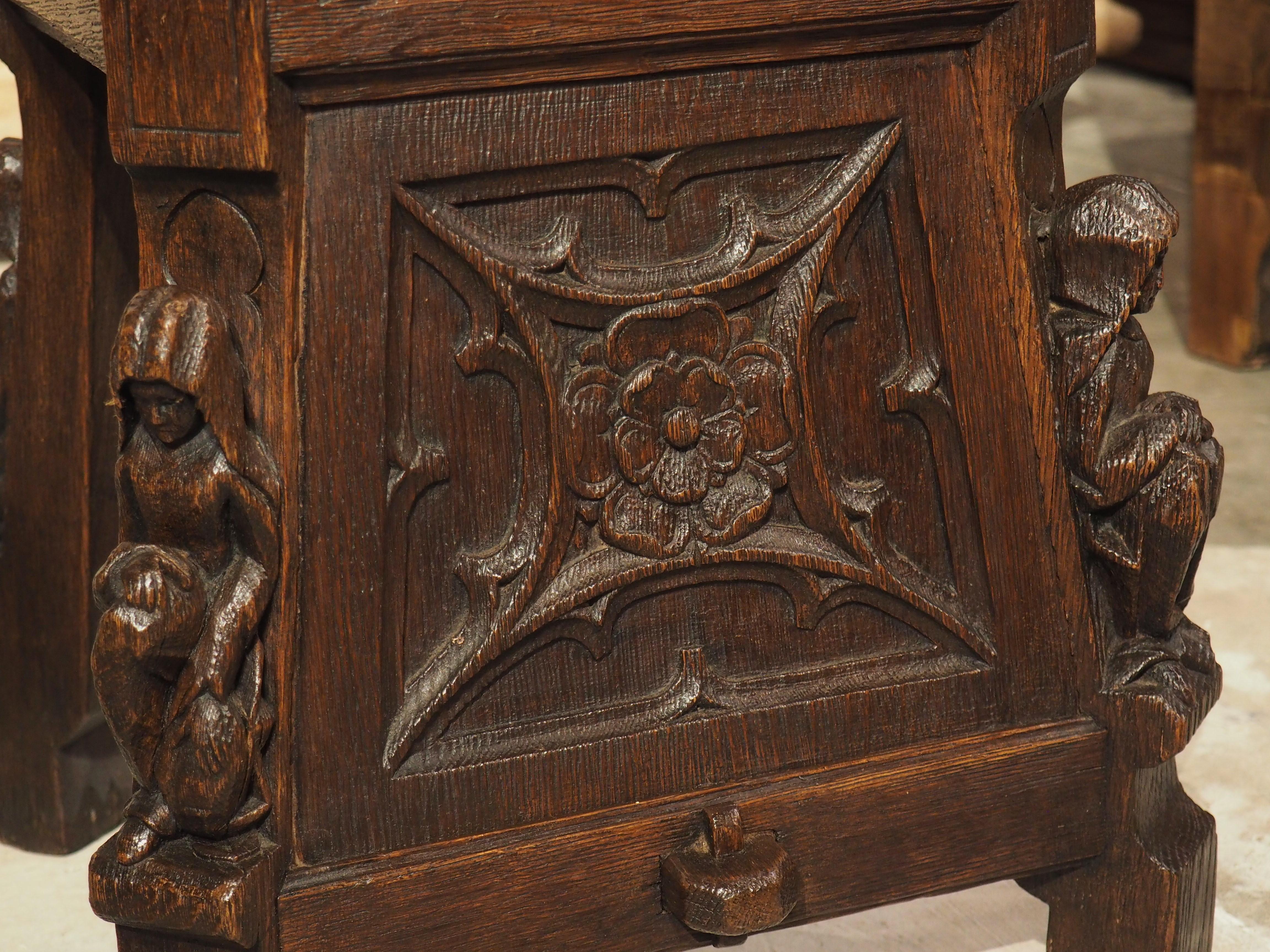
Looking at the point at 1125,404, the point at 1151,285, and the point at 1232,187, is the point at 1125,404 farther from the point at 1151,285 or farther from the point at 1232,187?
the point at 1232,187

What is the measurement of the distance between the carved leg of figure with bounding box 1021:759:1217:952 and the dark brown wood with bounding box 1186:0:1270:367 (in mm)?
1408

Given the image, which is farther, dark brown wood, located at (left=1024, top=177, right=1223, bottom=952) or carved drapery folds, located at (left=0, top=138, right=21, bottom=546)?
carved drapery folds, located at (left=0, top=138, right=21, bottom=546)

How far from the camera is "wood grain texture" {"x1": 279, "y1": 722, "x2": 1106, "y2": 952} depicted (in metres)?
0.89

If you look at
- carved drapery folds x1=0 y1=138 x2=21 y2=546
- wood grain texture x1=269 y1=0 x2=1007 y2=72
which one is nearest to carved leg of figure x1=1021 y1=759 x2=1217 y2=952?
wood grain texture x1=269 y1=0 x2=1007 y2=72

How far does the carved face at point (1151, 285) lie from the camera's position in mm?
944

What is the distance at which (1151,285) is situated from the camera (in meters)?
0.95

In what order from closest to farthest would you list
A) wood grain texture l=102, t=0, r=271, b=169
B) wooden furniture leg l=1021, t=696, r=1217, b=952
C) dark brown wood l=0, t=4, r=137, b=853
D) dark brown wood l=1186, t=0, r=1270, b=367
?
wood grain texture l=102, t=0, r=271, b=169, wooden furniture leg l=1021, t=696, r=1217, b=952, dark brown wood l=0, t=4, r=137, b=853, dark brown wood l=1186, t=0, r=1270, b=367

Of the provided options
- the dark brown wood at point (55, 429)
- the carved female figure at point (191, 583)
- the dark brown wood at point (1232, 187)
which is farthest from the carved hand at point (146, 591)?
the dark brown wood at point (1232, 187)

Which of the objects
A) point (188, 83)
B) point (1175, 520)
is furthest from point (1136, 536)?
point (188, 83)

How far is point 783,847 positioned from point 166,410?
16.1 inches

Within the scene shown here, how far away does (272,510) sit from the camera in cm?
84

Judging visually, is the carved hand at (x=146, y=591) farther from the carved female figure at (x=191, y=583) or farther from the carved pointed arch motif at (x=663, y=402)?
the carved pointed arch motif at (x=663, y=402)

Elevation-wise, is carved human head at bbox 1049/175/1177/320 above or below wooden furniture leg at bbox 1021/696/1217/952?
above

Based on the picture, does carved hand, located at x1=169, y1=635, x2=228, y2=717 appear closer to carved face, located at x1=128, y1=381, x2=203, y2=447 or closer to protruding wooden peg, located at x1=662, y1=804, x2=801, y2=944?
carved face, located at x1=128, y1=381, x2=203, y2=447
